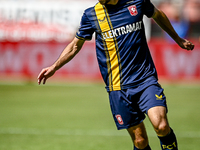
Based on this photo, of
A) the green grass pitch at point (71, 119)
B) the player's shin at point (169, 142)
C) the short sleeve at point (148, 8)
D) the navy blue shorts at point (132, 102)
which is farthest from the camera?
the green grass pitch at point (71, 119)

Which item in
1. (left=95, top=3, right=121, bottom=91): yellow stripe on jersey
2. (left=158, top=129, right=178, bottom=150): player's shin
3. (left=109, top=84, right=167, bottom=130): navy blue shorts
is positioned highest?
(left=95, top=3, right=121, bottom=91): yellow stripe on jersey

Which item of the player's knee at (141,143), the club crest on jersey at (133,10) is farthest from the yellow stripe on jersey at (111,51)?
the player's knee at (141,143)

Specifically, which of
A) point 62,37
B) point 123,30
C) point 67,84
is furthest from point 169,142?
point 62,37

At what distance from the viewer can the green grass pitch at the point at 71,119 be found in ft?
22.4

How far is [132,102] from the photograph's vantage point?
4668 mm

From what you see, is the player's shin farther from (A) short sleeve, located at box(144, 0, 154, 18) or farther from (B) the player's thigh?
(A) short sleeve, located at box(144, 0, 154, 18)

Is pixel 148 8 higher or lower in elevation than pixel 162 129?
higher

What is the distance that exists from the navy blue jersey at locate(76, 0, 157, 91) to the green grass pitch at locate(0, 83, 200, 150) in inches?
82.7

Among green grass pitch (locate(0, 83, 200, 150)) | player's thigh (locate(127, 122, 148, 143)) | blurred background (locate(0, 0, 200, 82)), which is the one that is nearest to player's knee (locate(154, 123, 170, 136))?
player's thigh (locate(127, 122, 148, 143))

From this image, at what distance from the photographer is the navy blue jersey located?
185 inches

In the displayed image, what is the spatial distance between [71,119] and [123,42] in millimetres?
4840

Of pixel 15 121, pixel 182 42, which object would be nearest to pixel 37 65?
pixel 15 121

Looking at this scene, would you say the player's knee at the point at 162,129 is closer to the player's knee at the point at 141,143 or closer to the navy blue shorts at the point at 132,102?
the navy blue shorts at the point at 132,102

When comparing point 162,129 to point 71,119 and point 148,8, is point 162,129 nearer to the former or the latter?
point 148,8
